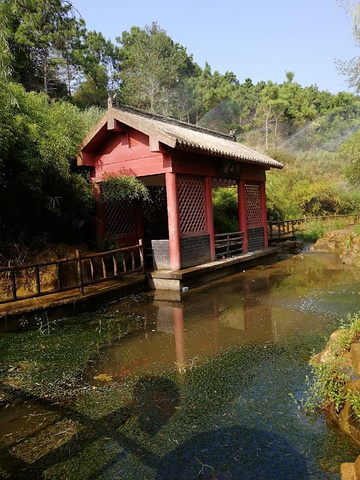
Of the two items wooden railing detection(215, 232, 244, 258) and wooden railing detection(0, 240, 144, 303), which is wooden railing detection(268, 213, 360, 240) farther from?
wooden railing detection(0, 240, 144, 303)

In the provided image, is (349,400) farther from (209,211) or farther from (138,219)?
(138,219)

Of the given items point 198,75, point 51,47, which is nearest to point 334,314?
point 51,47

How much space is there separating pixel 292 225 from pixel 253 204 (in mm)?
6170

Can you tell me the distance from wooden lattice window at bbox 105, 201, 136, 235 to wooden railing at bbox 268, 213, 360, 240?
26.5 feet

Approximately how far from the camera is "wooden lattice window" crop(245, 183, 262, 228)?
42.2 feet

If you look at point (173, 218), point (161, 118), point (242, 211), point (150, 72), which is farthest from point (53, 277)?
point (150, 72)

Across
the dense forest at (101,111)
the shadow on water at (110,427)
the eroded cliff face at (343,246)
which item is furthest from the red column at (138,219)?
the shadow on water at (110,427)

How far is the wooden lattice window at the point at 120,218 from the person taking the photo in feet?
34.0

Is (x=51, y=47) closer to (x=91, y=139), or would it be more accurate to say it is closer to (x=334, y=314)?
(x=91, y=139)

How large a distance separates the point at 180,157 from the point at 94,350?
551cm

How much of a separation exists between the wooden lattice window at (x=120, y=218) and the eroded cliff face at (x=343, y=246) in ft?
22.3

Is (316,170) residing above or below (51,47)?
below

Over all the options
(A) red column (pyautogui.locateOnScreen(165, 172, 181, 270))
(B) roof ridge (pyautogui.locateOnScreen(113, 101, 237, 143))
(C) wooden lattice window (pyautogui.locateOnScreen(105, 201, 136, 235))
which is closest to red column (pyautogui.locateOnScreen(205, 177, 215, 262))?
(A) red column (pyautogui.locateOnScreen(165, 172, 181, 270))

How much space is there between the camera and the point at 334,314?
19.8ft
